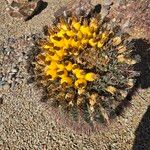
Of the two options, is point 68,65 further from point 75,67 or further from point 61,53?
point 61,53

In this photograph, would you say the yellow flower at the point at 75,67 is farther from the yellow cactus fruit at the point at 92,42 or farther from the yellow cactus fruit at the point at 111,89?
the yellow cactus fruit at the point at 111,89

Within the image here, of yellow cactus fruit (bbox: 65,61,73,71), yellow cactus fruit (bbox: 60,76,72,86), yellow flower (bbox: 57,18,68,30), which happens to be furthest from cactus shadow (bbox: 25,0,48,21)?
yellow cactus fruit (bbox: 60,76,72,86)

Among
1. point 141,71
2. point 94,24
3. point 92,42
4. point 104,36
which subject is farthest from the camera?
point 141,71

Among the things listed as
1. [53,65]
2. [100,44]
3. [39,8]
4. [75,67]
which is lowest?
[39,8]

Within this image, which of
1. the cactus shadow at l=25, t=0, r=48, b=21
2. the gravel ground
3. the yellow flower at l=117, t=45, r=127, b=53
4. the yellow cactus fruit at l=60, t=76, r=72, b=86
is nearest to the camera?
the yellow cactus fruit at l=60, t=76, r=72, b=86

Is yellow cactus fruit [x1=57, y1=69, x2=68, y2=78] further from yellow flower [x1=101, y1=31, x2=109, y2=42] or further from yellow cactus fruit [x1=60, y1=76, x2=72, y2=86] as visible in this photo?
yellow flower [x1=101, y1=31, x2=109, y2=42]

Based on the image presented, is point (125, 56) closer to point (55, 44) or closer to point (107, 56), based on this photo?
A: point (107, 56)

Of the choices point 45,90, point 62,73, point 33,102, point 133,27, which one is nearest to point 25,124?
point 33,102

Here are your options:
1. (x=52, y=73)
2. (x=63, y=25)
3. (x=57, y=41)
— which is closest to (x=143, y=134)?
(x=52, y=73)

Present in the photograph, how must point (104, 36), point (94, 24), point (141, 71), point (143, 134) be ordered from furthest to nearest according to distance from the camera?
point (141, 71) → point (143, 134) → point (94, 24) → point (104, 36)
